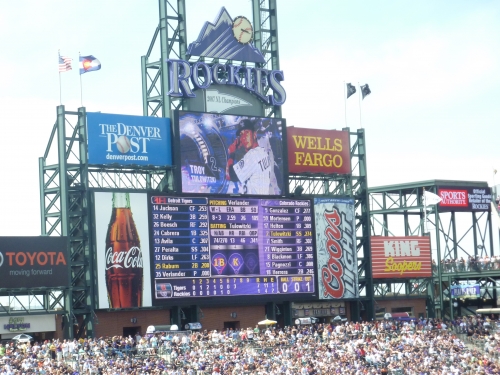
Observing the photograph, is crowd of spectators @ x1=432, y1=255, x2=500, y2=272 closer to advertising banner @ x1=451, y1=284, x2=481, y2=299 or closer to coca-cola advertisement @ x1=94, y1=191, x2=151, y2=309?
advertising banner @ x1=451, y1=284, x2=481, y2=299

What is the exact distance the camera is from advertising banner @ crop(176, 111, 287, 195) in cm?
4850

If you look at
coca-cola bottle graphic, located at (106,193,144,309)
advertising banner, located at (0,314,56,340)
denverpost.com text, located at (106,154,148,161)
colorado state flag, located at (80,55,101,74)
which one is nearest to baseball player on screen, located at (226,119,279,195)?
denverpost.com text, located at (106,154,148,161)

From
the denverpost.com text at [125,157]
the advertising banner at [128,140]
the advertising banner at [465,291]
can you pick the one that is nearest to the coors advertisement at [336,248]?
the advertising banner at [128,140]

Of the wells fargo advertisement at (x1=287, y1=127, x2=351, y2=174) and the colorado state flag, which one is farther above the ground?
the colorado state flag

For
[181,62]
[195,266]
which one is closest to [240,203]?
[195,266]

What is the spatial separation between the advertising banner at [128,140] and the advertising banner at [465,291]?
850 inches

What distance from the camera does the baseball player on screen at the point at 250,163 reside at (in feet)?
163

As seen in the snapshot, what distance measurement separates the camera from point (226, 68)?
51.1 metres

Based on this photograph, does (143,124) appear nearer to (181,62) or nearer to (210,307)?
(181,62)

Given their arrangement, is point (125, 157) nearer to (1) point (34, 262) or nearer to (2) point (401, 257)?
(1) point (34, 262)

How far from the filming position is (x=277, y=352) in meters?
47.7

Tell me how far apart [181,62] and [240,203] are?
6.85 m

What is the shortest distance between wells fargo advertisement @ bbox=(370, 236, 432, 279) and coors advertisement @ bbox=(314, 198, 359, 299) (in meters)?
3.77

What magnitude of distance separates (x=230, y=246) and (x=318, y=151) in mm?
7619
